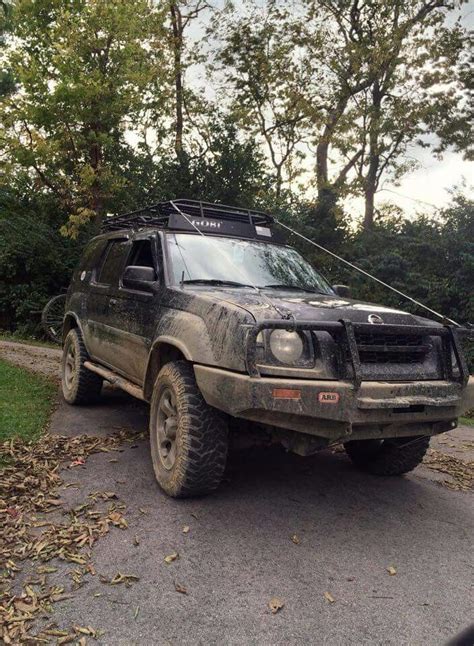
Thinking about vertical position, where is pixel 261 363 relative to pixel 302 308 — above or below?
below

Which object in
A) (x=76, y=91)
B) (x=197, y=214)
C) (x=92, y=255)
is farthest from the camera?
(x=76, y=91)

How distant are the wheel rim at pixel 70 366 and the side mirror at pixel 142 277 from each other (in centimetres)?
205

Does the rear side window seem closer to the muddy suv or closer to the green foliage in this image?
the muddy suv

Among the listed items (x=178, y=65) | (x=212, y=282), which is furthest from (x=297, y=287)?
(x=178, y=65)

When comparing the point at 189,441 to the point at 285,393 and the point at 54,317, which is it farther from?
the point at 54,317

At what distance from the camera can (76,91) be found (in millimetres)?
12102

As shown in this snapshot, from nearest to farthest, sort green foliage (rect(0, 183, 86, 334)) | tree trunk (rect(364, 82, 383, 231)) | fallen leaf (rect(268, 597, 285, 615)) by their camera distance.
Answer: fallen leaf (rect(268, 597, 285, 615)) → green foliage (rect(0, 183, 86, 334)) → tree trunk (rect(364, 82, 383, 231))

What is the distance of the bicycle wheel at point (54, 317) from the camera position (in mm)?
12625

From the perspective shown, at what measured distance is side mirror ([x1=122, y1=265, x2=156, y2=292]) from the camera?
4.27 m

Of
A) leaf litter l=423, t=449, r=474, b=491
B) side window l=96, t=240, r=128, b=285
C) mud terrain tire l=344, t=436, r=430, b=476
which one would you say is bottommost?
leaf litter l=423, t=449, r=474, b=491

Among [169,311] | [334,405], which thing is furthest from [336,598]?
[169,311]

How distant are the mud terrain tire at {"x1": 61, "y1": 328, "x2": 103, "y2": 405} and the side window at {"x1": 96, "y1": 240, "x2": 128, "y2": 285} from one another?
0.84 meters

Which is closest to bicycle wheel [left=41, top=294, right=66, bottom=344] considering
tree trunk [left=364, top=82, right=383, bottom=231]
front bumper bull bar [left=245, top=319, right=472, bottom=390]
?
tree trunk [left=364, top=82, right=383, bottom=231]

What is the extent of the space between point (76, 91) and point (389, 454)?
1137 cm
